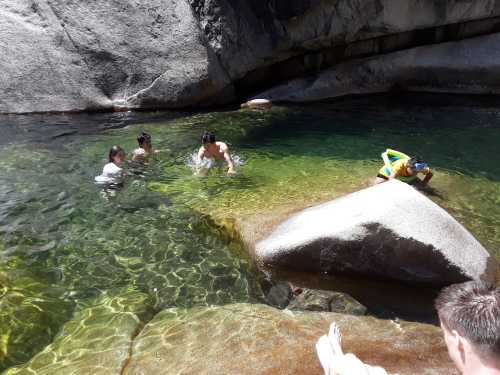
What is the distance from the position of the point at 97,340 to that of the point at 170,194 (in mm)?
3587

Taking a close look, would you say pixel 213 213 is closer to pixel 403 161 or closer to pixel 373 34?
pixel 403 161

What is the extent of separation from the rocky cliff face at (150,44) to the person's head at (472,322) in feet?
43.1

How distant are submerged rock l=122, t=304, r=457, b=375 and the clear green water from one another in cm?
57

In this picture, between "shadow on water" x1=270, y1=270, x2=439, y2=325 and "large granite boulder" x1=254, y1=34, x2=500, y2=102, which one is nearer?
"shadow on water" x1=270, y1=270, x2=439, y2=325

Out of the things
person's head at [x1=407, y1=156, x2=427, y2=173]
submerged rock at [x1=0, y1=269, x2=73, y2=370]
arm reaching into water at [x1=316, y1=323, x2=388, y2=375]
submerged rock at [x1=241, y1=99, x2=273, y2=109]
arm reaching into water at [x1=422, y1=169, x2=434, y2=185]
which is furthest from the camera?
submerged rock at [x1=241, y1=99, x2=273, y2=109]

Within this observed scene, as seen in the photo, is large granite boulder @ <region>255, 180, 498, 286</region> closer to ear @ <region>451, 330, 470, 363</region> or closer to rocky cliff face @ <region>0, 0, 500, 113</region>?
ear @ <region>451, 330, 470, 363</region>

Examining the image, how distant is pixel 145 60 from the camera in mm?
13938

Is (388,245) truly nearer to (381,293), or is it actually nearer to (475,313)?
(381,293)

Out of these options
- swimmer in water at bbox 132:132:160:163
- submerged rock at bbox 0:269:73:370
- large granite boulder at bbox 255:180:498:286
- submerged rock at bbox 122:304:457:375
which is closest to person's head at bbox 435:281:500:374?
submerged rock at bbox 122:304:457:375

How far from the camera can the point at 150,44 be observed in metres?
14.0

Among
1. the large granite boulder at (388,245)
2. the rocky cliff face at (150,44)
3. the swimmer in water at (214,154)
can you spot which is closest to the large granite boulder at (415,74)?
the rocky cliff face at (150,44)

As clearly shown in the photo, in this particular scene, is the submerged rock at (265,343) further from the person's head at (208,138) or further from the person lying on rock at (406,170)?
the person's head at (208,138)

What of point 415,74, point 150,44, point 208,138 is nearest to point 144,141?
point 208,138

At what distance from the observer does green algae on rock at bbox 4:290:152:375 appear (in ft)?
11.8
